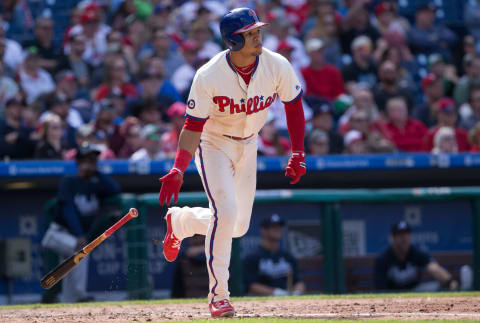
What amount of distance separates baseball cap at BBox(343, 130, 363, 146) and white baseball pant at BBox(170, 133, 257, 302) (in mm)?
3733

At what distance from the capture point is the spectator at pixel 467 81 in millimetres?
10337

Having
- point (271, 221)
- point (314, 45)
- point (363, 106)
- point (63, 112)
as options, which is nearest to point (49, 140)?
point (63, 112)

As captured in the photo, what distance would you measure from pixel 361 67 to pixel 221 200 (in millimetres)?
6519

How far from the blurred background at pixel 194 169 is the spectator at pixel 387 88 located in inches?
0.8

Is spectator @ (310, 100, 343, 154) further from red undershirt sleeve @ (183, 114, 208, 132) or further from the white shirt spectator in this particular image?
red undershirt sleeve @ (183, 114, 208, 132)

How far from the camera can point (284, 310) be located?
522 cm

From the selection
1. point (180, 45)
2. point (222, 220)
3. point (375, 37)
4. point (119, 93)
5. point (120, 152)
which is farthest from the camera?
point (375, 37)

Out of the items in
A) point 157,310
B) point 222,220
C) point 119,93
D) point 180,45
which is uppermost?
point 180,45

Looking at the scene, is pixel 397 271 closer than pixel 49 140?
Yes

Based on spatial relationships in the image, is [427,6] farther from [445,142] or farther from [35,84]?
[35,84]

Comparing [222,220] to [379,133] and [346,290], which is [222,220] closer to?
[346,290]

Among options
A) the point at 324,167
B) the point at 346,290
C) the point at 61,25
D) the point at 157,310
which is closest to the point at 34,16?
the point at 61,25

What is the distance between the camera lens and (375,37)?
11422mm

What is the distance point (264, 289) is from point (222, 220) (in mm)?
2724
